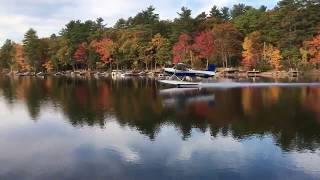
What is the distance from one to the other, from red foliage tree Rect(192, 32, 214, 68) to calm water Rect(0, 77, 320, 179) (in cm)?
4910

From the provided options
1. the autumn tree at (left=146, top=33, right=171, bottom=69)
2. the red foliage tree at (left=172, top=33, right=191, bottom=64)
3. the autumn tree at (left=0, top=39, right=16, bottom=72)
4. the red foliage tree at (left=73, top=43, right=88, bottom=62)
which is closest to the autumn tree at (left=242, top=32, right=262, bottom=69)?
the red foliage tree at (left=172, top=33, right=191, bottom=64)

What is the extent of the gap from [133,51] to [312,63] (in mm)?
42427

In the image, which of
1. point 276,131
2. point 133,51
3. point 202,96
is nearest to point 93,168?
point 276,131

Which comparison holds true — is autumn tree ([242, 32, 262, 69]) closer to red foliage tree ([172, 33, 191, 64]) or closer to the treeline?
the treeline

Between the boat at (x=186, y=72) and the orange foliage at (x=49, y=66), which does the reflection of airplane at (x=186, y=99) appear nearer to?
the boat at (x=186, y=72)

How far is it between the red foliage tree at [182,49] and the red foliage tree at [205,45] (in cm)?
191

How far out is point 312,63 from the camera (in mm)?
78125

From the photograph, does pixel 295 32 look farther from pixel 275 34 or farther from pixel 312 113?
pixel 312 113

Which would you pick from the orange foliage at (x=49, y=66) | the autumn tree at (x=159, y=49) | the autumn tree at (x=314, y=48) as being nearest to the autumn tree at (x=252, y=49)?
the autumn tree at (x=314, y=48)

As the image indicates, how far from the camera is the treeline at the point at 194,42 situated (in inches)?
3108

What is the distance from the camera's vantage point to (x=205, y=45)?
87938 mm

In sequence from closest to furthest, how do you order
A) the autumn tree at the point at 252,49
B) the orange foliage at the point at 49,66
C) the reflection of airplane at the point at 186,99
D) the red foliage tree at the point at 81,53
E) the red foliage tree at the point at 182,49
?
the reflection of airplane at the point at 186,99, the autumn tree at the point at 252,49, the red foliage tree at the point at 182,49, the red foliage tree at the point at 81,53, the orange foliage at the point at 49,66

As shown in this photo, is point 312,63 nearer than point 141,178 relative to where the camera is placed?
No

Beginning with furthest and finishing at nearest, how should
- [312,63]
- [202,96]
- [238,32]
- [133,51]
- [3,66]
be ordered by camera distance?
[3,66], [133,51], [238,32], [312,63], [202,96]
